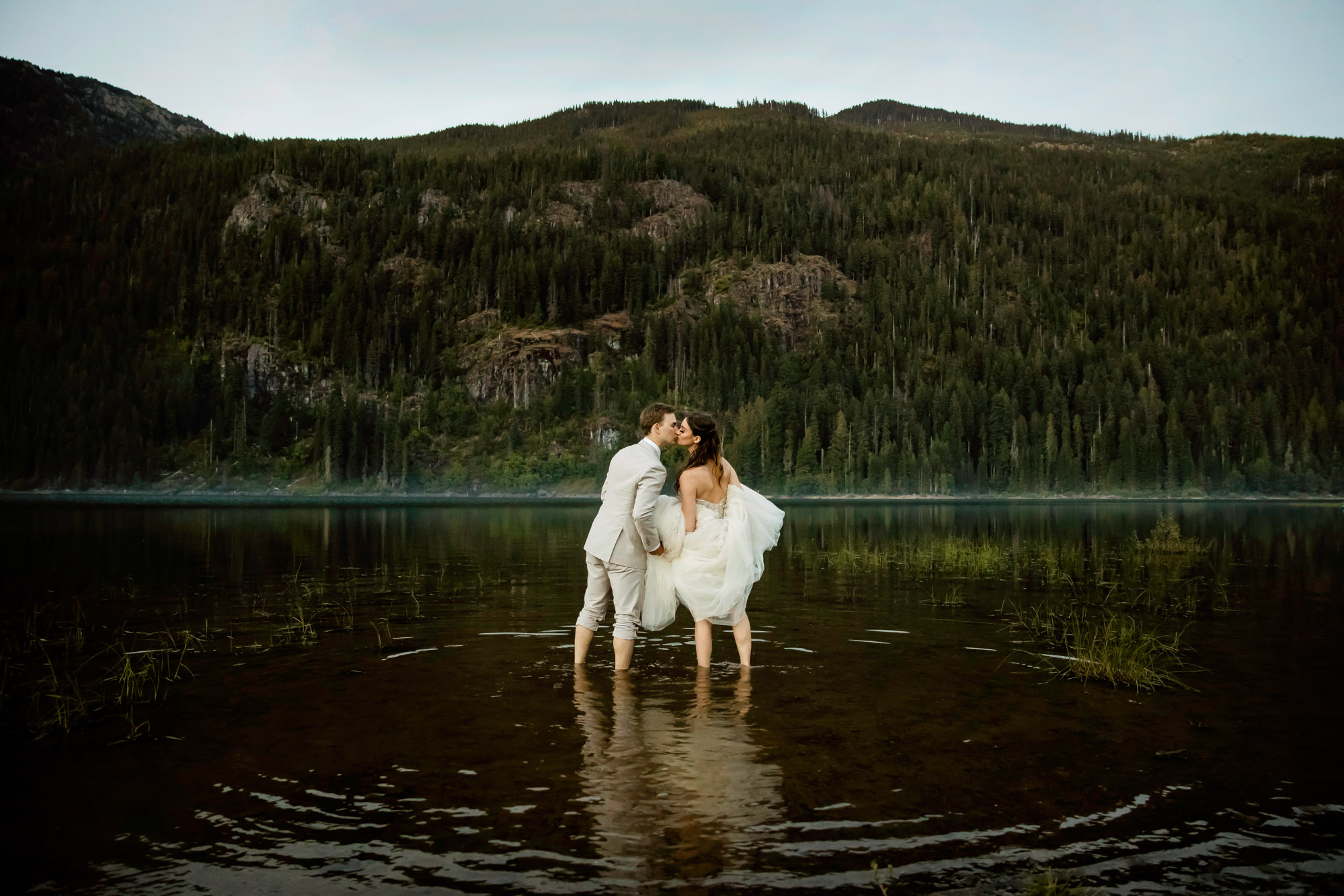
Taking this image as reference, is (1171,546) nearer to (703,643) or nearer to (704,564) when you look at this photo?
(703,643)

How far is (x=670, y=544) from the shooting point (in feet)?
41.6

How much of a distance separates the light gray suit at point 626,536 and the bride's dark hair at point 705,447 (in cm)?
45

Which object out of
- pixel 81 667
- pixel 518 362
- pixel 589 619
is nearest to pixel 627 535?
pixel 589 619

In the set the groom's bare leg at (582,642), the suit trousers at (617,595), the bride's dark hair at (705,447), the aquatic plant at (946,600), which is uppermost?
the bride's dark hair at (705,447)

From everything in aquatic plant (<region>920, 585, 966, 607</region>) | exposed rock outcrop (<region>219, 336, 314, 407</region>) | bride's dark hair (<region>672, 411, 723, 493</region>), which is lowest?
aquatic plant (<region>920, 585, 966, 607</region>)

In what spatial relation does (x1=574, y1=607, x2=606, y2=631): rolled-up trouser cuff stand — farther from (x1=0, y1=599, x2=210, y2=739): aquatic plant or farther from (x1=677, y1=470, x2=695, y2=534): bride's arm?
(x1=0, y1=599, x2=210, y2=739): aquatic plant

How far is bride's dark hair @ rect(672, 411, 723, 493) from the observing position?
39.8ft

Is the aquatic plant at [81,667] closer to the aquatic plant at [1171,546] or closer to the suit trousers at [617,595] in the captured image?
the suit trousers at [617,595]

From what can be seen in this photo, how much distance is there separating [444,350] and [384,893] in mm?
196988

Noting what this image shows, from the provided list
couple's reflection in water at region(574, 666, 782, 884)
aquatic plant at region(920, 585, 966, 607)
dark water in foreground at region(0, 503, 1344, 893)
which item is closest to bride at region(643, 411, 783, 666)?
dark water in foreground at region(0, 503, 1344, 893)

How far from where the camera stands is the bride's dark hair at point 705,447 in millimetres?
12117

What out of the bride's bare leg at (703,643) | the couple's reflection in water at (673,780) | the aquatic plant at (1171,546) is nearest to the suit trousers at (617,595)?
the bride's bare leg at (703,643)

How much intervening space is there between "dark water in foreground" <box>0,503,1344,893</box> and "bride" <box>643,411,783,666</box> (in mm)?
768

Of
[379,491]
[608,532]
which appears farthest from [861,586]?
[379,491]
